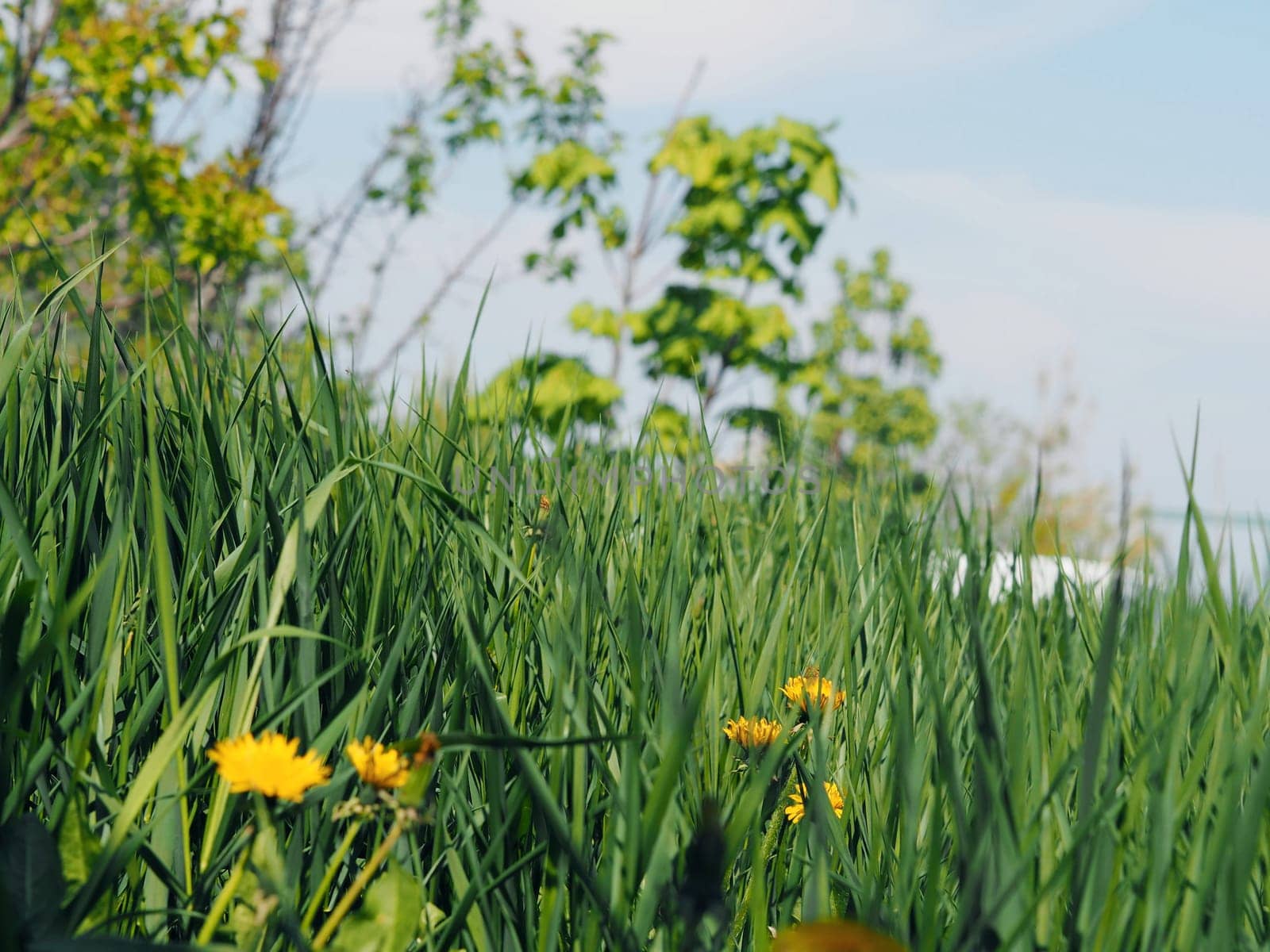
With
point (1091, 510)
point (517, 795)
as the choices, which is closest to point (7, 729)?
point (517, 795)

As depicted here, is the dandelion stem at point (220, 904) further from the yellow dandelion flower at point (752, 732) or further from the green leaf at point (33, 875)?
the yellow dandelion flower at point (752, 732)

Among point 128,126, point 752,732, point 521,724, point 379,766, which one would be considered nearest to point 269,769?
point 379,766

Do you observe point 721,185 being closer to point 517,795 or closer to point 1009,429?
point 517,795

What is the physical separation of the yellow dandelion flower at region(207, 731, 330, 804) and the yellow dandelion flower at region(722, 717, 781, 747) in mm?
488

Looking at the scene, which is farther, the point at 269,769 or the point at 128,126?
the point at 128,126

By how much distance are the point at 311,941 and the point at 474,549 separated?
42 cm

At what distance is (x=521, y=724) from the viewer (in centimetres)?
113

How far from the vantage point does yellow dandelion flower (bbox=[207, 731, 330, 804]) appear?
74 cm

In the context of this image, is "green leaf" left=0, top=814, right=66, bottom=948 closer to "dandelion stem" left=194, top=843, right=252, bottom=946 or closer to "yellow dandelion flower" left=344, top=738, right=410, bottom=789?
"dandelion stem" left=194, top=843, right=252, bottom=946

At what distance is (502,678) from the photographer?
1.16m

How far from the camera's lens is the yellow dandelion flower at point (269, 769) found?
2.41ft

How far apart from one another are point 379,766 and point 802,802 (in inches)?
→ 19.6

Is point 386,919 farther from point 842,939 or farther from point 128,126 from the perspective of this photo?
point 128,126

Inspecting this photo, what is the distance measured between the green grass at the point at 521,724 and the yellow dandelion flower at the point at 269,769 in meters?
0.04
